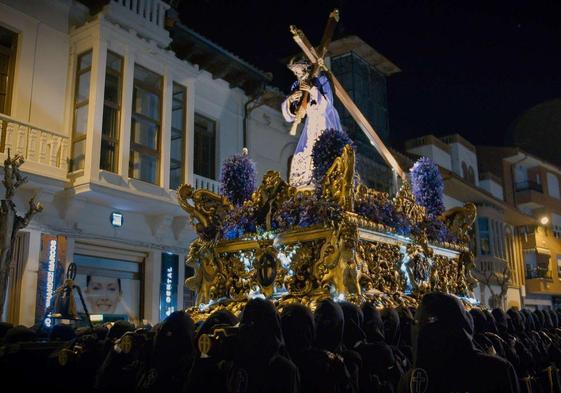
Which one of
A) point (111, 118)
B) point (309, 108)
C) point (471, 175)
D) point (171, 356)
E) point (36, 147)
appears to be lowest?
point (171, 356)

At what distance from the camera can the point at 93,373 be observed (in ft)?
19.8

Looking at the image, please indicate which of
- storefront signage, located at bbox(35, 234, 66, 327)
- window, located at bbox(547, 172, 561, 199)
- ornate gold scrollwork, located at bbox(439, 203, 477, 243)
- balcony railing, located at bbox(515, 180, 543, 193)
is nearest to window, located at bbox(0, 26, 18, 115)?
storefront signage, located at bbox(35, 234, 66, 327)

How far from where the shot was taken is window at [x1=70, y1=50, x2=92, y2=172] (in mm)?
12820

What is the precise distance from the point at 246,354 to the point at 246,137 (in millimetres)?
13466

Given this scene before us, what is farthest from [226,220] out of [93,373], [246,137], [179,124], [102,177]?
[246,137]

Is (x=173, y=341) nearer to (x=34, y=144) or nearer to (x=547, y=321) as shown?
(x=547, y=321)

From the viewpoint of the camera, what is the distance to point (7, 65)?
1238 centimetres

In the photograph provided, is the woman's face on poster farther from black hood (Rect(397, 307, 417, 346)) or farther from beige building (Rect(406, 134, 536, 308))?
beige building (Rect(406, 134, 536, 308))

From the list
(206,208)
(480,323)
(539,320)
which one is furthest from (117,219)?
(480,323)

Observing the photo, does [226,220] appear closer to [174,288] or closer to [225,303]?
[225,303]

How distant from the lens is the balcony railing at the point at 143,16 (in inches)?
523

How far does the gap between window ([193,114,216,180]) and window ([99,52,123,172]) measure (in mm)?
3221

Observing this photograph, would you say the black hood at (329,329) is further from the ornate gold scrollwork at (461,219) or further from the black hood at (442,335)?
the ornate gold scrollwork at (461,219)

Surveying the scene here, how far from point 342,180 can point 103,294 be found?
8.41 metres
